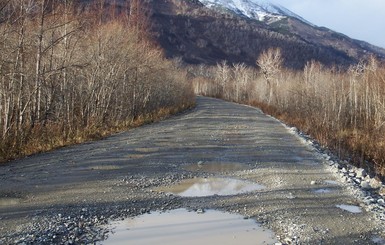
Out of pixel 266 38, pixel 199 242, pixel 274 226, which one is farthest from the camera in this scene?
pixel 266 38

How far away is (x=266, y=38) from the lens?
175125 millimetres

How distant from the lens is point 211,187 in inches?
362

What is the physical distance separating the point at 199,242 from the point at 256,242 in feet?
2.75

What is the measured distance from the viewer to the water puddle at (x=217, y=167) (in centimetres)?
1105

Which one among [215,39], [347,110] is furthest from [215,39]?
[347,110]

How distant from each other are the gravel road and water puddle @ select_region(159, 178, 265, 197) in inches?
9.9

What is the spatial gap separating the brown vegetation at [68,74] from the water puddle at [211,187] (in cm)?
473

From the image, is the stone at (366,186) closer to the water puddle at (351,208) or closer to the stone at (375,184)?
the stone at (375,184)

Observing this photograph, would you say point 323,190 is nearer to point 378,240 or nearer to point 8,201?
point 378,240

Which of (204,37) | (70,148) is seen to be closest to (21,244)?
(70,148)

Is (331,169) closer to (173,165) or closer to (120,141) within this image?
(173,165)

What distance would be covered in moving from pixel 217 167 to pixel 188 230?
513 cm

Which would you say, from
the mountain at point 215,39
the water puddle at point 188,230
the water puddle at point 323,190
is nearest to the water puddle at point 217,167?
the water puddle at point 323,190

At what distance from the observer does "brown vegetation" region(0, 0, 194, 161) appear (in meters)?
11.7
